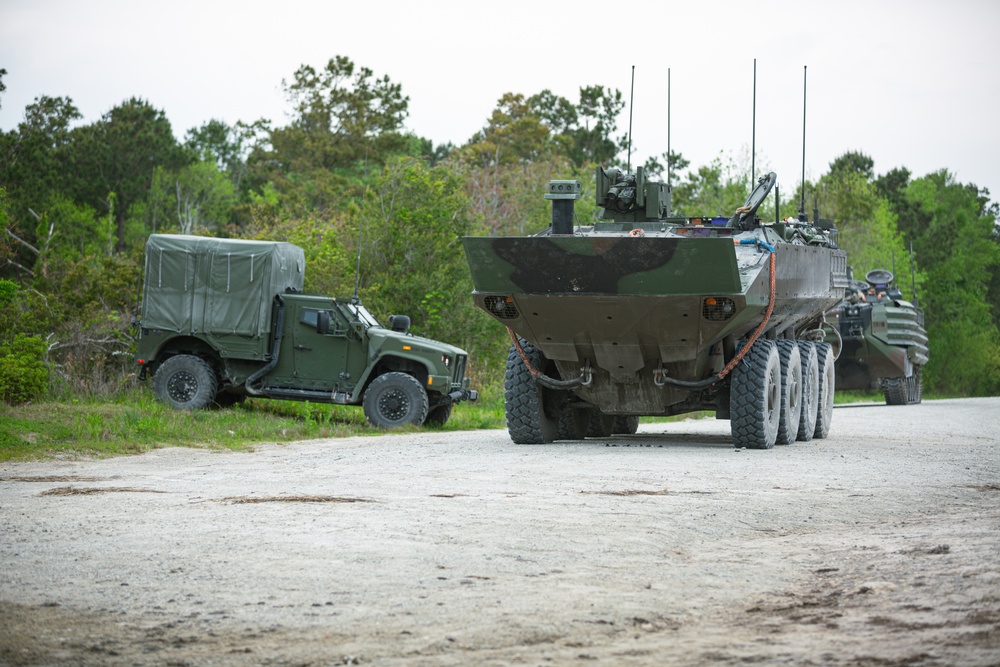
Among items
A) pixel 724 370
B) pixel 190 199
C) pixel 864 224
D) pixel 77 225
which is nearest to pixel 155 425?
pixel 724 370

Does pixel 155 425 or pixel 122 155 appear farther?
pixel 122 155

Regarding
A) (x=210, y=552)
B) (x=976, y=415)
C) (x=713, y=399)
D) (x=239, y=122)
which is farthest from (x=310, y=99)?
(x=210, y=552)

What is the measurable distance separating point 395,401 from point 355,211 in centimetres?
983

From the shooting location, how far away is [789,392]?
16.0 meters


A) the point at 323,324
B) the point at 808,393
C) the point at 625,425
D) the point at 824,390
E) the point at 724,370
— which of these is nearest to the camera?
the point at 724,370

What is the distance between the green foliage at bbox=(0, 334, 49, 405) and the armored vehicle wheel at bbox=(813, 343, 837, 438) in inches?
378

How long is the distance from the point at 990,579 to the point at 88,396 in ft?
51.7

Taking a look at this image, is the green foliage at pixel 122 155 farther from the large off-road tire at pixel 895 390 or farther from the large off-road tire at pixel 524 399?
the large off-road tire at pixel 524 399

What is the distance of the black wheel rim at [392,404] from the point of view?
744 inches

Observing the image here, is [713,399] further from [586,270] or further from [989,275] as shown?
[989,275]

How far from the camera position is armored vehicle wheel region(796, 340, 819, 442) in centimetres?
1684

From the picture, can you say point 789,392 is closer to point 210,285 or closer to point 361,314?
point 361,314

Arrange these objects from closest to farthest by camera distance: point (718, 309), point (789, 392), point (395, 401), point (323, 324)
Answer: point (718, 309), point (789, 392), point (395, 401), point (323, 324)

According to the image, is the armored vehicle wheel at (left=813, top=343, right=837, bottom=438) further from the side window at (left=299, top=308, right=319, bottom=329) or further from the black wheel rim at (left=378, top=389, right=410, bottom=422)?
the side window at (left=299, top=308, right=319, bottom=329)
